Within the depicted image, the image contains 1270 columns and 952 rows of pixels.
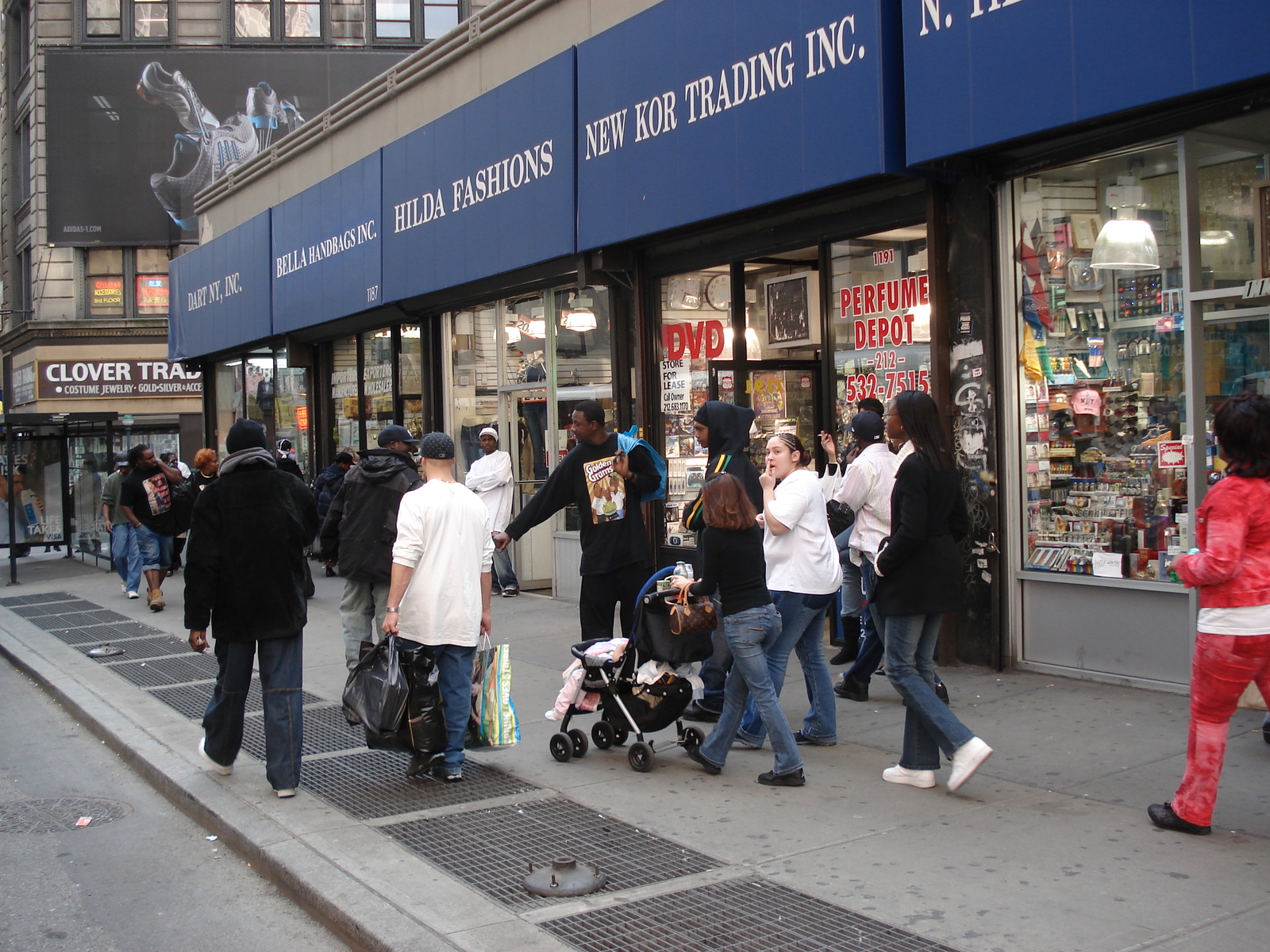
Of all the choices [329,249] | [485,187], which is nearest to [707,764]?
[485,187]

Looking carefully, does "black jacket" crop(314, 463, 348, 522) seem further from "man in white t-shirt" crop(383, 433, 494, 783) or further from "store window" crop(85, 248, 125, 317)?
"store window" crop(85, 248, 125, 317)

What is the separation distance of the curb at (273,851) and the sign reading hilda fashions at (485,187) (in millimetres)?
6087

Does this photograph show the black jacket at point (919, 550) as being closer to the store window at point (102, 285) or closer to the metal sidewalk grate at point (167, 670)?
the metal sidewalk grate at point (167, 670)

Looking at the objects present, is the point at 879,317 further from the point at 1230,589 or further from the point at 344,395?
the point at 344,395

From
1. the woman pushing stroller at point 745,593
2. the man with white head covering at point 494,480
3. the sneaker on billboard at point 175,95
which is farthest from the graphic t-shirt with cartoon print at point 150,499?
the sneaker on billboard at point 175,95

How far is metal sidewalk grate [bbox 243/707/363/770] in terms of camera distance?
278 inches

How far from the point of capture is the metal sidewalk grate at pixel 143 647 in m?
10.5

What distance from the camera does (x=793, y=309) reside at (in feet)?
33.8

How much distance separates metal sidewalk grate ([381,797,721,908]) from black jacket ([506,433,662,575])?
1637 mm

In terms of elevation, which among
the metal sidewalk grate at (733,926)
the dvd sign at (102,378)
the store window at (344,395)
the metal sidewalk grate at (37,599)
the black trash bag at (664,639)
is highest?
the dvd sign at (102,378)

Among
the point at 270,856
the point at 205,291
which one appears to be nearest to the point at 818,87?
the point at 270,856

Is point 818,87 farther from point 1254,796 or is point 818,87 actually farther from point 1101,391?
point 1254,796

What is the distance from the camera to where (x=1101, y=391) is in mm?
7543

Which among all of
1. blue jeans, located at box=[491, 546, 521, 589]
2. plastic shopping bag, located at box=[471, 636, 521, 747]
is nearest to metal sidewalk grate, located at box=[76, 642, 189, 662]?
blue jeans, located at box=[491, 546, 521, 589]
